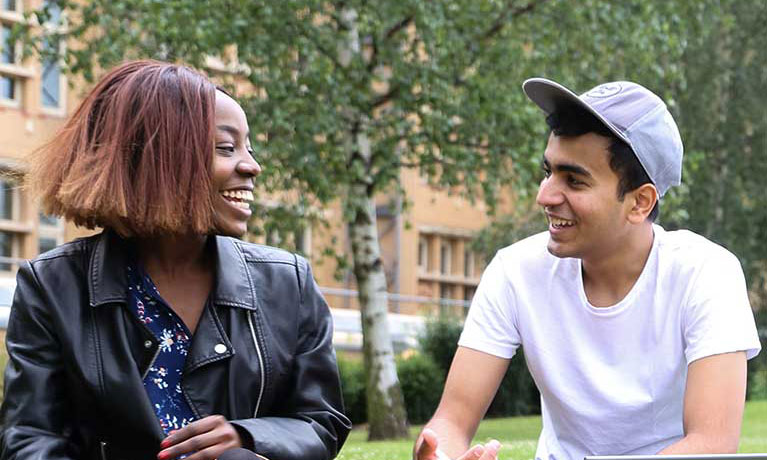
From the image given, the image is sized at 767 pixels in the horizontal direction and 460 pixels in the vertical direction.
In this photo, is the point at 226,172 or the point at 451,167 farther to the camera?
the point at 451,167

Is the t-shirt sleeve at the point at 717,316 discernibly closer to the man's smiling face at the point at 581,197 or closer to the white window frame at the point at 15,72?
the man's smiling face at the point at 581,197

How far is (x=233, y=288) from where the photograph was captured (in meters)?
3.25

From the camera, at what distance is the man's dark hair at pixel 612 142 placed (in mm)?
3570

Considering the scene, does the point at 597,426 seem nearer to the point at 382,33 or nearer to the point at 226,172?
the point at 226,172

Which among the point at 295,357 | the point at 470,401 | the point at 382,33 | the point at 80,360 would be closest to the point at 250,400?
the point at 295,357

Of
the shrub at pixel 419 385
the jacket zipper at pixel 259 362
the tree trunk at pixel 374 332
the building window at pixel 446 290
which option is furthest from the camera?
the building window at pixel 446 290

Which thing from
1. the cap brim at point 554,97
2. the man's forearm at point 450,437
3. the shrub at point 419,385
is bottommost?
the shrub at point 419,385

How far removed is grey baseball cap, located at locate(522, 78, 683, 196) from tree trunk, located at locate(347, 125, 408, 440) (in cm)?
1318

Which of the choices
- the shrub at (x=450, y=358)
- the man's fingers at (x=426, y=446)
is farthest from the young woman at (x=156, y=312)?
the shrub at (x=450, y=358)

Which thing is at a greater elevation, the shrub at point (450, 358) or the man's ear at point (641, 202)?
the man's ear at point (641, 202)

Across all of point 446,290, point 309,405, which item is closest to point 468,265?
point 446,290

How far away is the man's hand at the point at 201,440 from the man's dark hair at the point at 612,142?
117cm

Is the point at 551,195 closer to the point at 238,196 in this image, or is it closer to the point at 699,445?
the point at 699,445

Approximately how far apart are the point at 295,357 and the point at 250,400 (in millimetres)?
145
